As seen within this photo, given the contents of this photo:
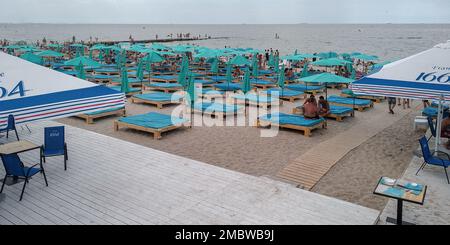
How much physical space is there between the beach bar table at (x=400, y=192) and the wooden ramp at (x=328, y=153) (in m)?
2.13

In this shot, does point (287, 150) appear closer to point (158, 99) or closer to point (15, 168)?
point (15, 168)

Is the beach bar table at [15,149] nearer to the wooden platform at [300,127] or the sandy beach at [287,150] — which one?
the sandy beach at [287,150]

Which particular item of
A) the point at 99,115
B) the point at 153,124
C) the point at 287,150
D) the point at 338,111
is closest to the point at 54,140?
the point at 153,124

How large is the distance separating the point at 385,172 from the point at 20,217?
6956 mm

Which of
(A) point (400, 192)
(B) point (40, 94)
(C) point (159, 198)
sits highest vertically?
(B) point (40, 94)

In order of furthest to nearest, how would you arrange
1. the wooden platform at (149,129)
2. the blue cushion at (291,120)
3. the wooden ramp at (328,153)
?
the blue cushion at (291,120)
the wooden platform at (149,129)
the wooden ramp at (328,153)

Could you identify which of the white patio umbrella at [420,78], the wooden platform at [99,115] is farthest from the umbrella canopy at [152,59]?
the white patio umbrella at [420,78]

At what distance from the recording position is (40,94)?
16.1 feet

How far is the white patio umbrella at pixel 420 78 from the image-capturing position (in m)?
7.54

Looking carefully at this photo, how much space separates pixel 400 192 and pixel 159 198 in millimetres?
3443

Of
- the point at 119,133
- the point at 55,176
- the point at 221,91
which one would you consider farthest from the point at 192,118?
the point at 55,176

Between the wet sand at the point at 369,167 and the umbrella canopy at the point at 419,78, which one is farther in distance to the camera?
the umbrella canopy at the point at 419,78

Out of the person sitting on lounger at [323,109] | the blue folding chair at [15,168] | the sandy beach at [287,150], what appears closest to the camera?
the blue folding chair at [15,168]

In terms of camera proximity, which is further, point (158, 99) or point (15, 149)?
point (158, 99)
